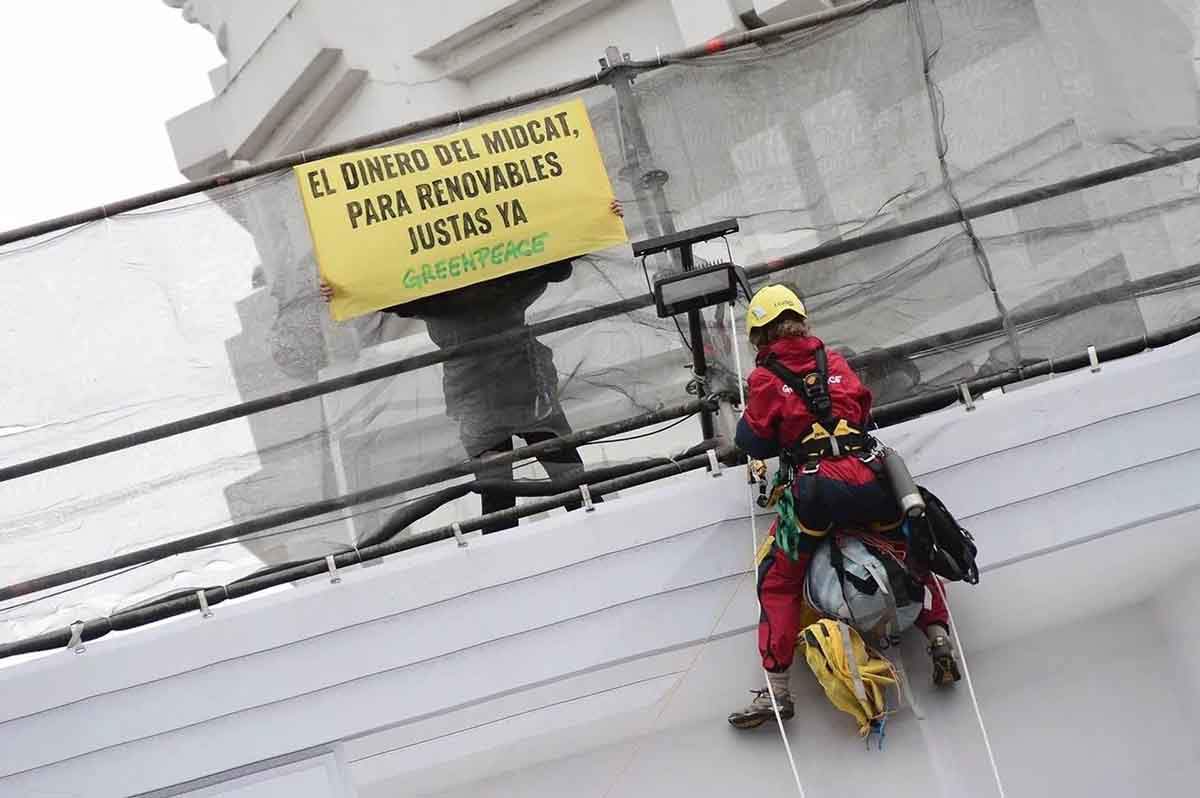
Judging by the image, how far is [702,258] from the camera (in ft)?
21.0

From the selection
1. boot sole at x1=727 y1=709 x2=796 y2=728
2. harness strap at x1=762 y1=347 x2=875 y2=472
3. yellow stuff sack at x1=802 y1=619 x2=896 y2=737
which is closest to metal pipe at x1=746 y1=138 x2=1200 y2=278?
harness strap at x1=762 y1=347 x2=875 y2=472

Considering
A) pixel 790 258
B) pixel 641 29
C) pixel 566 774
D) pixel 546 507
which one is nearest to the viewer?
pixel 566 774

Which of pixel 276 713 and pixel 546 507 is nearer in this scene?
pixel 276 713

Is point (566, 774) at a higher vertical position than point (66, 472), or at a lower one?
lower

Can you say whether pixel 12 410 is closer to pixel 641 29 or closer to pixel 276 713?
pixel 276 713

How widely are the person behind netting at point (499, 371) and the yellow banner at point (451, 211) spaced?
0.08 meters

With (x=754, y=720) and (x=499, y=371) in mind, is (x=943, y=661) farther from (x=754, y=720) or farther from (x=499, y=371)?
(x=499, y=371)

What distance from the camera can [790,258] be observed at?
6.29 metres

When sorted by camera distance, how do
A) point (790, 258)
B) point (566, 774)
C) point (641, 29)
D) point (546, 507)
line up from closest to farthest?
point (566, 774) → point (546, 507) → point (790, 258) → point (641, 29)

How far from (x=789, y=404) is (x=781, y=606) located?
0.73 meters

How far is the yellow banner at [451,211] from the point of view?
617 cm

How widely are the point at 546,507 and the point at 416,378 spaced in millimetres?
844

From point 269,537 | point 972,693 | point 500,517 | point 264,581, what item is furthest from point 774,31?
point 264,581

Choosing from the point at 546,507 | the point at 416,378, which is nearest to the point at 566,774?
the point at 546,507
